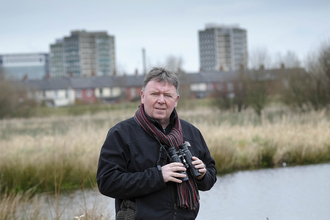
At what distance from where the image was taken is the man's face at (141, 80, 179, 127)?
280 cm

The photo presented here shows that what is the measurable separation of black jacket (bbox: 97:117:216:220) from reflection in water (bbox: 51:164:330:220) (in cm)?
266

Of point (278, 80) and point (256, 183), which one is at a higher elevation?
point (278, 80)

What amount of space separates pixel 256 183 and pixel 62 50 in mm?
153694

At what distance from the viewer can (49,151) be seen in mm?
9617

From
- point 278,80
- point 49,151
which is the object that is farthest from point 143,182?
point 278,80

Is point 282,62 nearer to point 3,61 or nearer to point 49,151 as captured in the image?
point 49,151

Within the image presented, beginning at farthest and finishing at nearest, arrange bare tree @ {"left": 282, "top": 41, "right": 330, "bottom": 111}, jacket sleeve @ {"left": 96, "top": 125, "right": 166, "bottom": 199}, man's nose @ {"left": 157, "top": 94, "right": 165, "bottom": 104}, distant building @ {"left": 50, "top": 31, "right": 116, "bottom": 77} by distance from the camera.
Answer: distant building @ {"left": 50, "top": 31, "right": 116, "bottom": 77} < bare tree @ {"left": 282, "top": 41, "right": 330, "bottom": 111} < man's nose @ {"left": 157, "top": 94, "right": 165, "bottom": 104} < jacket sleeve @ {"left": 96, "top": 125, "right": 166, "bottom": 199}

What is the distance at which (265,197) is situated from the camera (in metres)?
7.51

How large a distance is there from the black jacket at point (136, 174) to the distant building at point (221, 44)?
147224 millimetres

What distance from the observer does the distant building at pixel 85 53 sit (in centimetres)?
14875

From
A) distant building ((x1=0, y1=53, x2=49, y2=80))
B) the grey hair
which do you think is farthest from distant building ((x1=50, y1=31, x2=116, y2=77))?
the grey hair

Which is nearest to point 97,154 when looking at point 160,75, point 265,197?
point 265,197

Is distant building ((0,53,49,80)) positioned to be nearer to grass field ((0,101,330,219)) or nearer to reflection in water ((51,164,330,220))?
grass field ((0,101,330,219))

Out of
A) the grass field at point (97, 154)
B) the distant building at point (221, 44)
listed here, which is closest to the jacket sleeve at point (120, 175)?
the grass field at point (97, 154)
